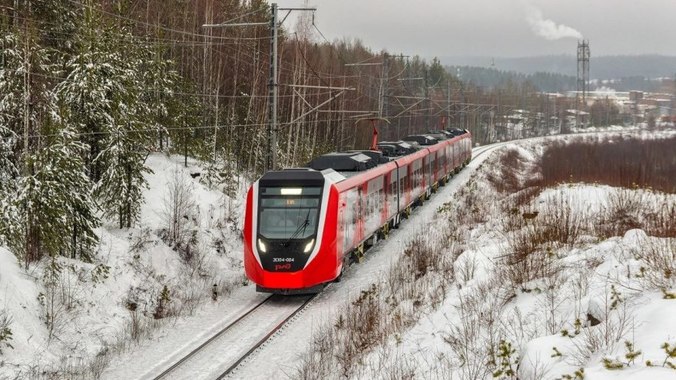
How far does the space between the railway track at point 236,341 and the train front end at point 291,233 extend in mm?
546

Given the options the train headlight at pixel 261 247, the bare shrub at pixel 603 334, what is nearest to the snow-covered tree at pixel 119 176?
the train headlight at pixel 261 247

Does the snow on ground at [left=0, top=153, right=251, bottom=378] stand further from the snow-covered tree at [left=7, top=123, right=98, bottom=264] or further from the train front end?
the train front end

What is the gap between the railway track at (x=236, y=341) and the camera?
447 inches

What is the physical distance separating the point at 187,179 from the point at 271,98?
625cm

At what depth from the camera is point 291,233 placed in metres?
15.6

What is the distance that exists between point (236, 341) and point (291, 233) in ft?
11.2

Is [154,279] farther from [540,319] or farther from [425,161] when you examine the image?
[425,161]

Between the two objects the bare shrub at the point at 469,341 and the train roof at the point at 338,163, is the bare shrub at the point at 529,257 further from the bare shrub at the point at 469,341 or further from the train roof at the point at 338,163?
the train roof at the point at 338,163

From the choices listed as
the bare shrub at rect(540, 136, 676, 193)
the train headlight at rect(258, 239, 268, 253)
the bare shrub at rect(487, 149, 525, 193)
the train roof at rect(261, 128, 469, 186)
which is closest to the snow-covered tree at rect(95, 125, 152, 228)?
the train roof at rect(261, 128, 469, 186)

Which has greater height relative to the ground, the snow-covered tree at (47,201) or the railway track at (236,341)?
the snow-covered tree at (47,201)

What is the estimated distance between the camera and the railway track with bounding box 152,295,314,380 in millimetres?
11352

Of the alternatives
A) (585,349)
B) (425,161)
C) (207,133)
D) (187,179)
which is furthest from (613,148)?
(585,349)

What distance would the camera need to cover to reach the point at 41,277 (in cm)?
1429

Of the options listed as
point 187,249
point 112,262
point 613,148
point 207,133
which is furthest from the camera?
point 613,148
